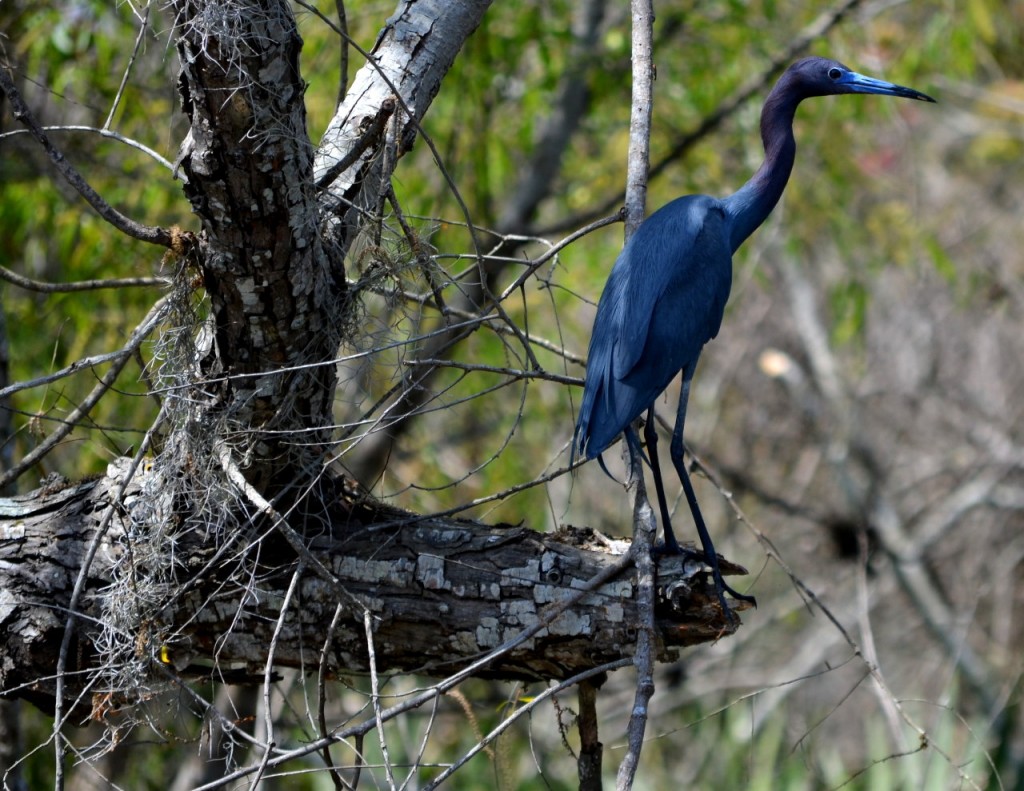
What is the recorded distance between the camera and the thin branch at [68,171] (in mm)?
1754

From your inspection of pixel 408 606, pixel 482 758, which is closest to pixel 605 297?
pixel 408 606

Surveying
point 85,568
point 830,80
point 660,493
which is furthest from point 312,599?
point 830,80

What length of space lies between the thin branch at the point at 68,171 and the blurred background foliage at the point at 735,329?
0.98 feet

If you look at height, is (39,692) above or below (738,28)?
below

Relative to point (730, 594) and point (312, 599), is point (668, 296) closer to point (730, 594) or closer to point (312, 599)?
point (730, 594)

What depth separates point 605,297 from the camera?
255cm

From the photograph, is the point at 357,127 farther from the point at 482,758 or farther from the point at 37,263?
the point at 482,758

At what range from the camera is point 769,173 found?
2.67 metres

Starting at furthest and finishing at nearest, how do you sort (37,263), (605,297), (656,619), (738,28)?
1. (738,28)
2. (37,263)
3. (605,297)
4. (656,619)

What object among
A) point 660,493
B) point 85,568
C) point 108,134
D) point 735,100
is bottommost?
point 85,568

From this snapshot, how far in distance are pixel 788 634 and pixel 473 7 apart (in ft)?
21.4

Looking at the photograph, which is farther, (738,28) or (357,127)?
(738,28)

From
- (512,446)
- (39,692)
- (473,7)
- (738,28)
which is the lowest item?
(39,692)

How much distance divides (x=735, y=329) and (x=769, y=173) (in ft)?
18.9
